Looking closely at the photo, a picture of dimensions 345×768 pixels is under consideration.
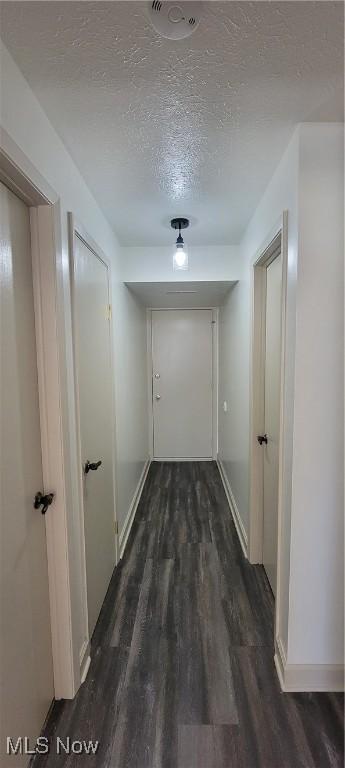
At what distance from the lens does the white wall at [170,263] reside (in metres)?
2.58

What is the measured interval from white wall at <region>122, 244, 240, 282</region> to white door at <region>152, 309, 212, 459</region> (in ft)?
4.52

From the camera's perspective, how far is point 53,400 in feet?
4.01

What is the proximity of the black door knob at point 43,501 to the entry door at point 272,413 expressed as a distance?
115 centimetres

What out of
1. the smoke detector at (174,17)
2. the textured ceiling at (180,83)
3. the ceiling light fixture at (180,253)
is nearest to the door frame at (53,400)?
the textured ceiling at (180,83)

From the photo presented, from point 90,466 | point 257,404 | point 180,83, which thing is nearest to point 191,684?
point 90,466

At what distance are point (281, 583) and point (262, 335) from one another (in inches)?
52.8

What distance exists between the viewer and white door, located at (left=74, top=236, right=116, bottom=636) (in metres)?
1.49

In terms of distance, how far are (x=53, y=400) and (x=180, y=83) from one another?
1.14 metres

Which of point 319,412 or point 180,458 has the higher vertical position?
point 319,412

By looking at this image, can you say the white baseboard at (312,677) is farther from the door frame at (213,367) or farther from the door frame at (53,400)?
the door frame at (213,367)

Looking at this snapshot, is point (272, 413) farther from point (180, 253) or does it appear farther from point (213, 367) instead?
point (213, 367)

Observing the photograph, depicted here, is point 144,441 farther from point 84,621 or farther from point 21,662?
point 21,662

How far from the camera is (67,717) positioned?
127 centimetres

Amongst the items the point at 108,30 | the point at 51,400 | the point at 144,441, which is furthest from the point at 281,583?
the point at 144,441
